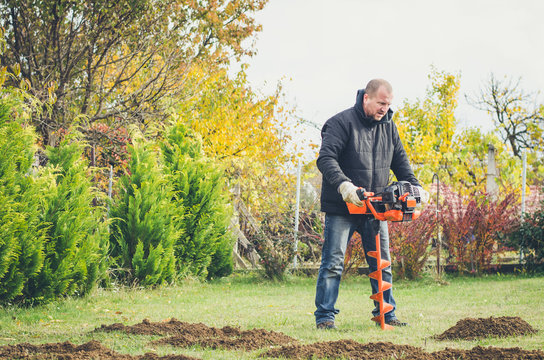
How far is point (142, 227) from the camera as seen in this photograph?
26.4ft

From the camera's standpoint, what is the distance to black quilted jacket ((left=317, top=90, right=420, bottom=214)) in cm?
471

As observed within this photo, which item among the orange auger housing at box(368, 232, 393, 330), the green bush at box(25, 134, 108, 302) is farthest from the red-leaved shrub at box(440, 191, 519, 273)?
the green bush at box(25, 134, 108, 302)

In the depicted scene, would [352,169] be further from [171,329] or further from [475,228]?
[475,228]

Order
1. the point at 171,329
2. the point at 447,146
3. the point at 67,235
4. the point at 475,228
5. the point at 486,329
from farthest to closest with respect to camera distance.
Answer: the point at 447,146
the point at 475,228
the point at 67,235
the point at 171,329
the point at 486,329

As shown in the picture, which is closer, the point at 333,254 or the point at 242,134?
the point at 333,254

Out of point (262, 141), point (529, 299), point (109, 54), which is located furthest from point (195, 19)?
point (529, 299)

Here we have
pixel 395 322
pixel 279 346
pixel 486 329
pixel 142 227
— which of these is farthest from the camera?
pixel 142 227

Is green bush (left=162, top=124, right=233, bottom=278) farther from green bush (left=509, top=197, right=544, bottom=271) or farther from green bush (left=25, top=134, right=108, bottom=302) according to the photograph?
green bush (left=509, top=197, right=544, bottom=271)

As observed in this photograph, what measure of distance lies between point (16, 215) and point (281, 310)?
2793 mm

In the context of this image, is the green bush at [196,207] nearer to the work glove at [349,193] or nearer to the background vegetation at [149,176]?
the background vegetation at [149,176]

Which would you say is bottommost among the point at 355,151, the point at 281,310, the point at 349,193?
the point at 281,310

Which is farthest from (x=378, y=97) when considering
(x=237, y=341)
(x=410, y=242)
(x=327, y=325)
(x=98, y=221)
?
(x=410, y=242)

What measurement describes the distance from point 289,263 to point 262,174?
122 inches

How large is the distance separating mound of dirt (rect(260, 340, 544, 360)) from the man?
0.95 meters
